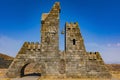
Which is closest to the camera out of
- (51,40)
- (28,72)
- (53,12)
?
(51,40)

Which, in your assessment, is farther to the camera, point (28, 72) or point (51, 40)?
point (28, 72)

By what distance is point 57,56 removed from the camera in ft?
85.9

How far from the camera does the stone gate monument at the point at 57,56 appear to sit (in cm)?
2588

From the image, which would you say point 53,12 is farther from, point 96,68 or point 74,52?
point 96,68

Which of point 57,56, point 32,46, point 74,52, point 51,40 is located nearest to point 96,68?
point 74,52

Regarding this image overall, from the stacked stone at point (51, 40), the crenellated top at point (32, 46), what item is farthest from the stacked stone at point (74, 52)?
the crenellated top at point (32, 46)

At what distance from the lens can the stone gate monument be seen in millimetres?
25875

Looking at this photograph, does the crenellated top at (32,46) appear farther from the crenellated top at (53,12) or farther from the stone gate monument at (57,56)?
the crenellated top at (53,12)

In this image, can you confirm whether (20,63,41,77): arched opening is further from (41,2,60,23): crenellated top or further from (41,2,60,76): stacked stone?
(41,2,60,23): crenellated top

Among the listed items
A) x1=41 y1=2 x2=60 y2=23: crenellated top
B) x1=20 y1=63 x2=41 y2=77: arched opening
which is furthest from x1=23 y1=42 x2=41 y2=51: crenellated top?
x1=41 y1=2 x2=60 y2=23: crenellated top

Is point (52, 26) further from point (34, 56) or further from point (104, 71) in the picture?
point (104, 71)

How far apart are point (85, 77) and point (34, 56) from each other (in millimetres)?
6513

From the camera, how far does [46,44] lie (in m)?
26.4

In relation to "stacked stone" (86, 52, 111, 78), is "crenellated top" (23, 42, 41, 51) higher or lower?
higher
